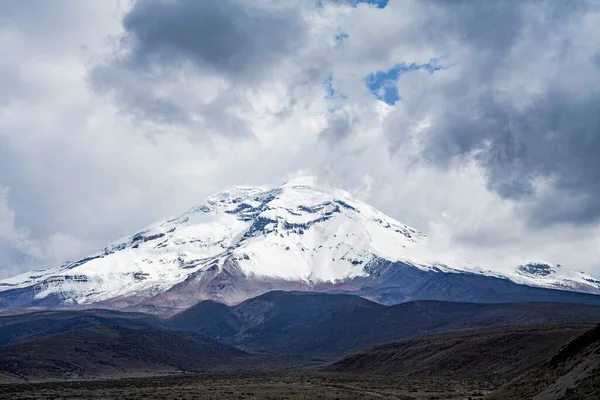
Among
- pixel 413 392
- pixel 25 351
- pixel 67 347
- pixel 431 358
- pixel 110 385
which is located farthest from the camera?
pixel 67 347

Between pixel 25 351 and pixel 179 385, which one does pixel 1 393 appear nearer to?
pixel 179 385

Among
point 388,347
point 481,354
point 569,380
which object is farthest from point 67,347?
point 569,380

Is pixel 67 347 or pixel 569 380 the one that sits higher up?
pixel 67 347

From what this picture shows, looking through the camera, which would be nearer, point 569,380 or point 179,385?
point 569,380

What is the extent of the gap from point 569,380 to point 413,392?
48.1 meters

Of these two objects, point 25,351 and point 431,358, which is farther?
point 25,351

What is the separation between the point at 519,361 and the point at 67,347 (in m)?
127

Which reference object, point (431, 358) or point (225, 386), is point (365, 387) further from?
point (431, 358)

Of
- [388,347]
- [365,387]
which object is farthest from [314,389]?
[388,347]

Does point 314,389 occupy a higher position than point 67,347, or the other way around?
point 67,347

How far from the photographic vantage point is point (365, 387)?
117 metres

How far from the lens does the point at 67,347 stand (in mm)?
199000

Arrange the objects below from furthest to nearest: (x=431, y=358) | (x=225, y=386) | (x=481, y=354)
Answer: (x=431, y=358) < (x=481, y=354) < (x=225, y=386)

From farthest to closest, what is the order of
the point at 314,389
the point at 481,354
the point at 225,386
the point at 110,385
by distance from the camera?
the point at 481,354 → the point at 110,385 → the point at 225,386 → the point at 314,389
